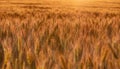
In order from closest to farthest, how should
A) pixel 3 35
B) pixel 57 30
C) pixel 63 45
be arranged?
pixel 63 45, pixel 3 35, pixel 57 30

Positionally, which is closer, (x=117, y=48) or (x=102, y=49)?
(x=102, y=49)

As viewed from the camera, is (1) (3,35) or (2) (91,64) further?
(1) (3,35)

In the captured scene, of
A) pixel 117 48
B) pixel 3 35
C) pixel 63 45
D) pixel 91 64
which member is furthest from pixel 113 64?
pixel 3 35

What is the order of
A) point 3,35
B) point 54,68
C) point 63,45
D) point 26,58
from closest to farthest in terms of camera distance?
point 54,68 < point 26,58 < point 63,45 < point 3,35

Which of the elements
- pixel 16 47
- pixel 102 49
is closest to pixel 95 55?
pixel 102 49

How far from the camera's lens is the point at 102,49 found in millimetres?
1312

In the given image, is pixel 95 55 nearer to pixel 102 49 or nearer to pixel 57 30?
pixel 102 49

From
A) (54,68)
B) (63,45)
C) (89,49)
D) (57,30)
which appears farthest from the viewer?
(57,30)

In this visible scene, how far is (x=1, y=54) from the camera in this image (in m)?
1.38

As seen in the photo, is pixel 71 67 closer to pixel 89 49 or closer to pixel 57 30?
pixel 89 49

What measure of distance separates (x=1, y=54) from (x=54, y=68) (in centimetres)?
40

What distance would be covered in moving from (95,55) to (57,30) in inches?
28.7

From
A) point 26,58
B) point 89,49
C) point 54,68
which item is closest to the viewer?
point 54,68

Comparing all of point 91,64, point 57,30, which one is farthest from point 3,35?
point 91,64
